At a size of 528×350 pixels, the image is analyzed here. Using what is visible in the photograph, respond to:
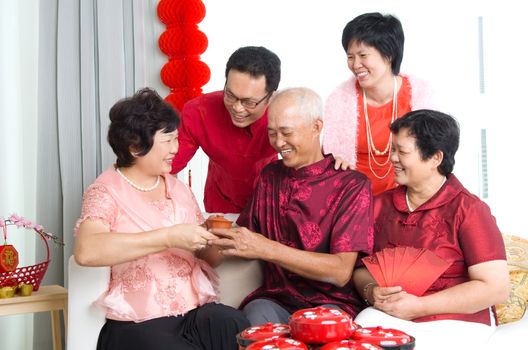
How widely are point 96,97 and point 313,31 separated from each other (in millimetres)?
1441

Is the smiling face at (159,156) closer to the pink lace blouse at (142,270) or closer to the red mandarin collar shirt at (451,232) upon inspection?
the pink lace blouse at (142,270)

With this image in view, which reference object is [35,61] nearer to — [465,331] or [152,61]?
[152,61]

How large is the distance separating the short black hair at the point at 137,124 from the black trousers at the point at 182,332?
1.76 feet

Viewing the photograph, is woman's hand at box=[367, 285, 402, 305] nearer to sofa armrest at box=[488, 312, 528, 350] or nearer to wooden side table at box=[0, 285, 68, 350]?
sofa armrest at box=[488, 312, 528, 350]

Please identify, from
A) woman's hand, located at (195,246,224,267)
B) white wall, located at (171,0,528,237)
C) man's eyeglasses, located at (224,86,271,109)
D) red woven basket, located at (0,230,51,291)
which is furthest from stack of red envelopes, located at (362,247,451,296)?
white wall, located at (171,0,528,237)

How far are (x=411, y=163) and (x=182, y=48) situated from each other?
2.23 m

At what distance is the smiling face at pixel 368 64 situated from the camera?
2969 mm

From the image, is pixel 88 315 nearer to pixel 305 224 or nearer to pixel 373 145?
pixel 305 224

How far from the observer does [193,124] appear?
3.13m

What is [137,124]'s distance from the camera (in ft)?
8.01

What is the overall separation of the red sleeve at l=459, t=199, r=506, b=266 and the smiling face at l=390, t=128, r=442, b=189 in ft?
0.57

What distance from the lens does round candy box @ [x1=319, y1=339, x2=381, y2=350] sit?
1.64 meters

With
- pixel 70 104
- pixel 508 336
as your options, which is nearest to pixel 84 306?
pixel 508 336

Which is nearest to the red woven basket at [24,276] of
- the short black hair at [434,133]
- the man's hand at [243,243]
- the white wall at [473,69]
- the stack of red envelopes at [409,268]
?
the man's hand at [243,243]
